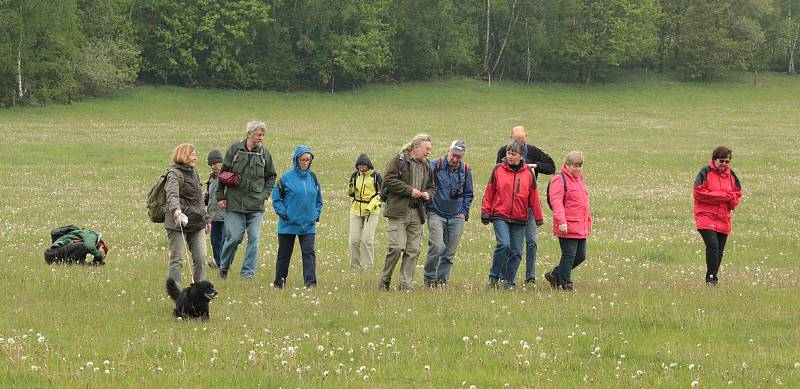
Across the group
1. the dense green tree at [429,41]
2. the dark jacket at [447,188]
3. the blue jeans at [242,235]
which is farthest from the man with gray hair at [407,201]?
the dense green tree at [429,41]

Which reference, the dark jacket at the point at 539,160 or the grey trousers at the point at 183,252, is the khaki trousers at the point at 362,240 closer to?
the dark jacket at the point at 539,160

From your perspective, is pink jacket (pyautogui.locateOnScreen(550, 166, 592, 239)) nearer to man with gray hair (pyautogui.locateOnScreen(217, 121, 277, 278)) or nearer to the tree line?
man with gray hair (pyautogui.locateOnScreen(217, 121, 277, 278))

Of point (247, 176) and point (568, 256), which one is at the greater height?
point (247, 176)

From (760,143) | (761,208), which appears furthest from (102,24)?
(761,208)

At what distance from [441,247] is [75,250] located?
20.9 ft

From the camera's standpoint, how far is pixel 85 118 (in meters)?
61.0

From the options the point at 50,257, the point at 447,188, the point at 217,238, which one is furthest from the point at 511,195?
the point at 50,257

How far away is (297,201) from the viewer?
14.1m

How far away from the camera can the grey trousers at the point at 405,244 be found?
1370 cm

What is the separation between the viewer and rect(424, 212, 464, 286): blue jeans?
557 inches

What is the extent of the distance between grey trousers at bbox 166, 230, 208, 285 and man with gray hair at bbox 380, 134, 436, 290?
2.66 metres

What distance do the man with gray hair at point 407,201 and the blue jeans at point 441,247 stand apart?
311 millimetres

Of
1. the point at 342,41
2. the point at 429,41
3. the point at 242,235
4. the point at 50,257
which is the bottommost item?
the point at 50,257

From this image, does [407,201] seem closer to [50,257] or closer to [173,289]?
[173,289]
